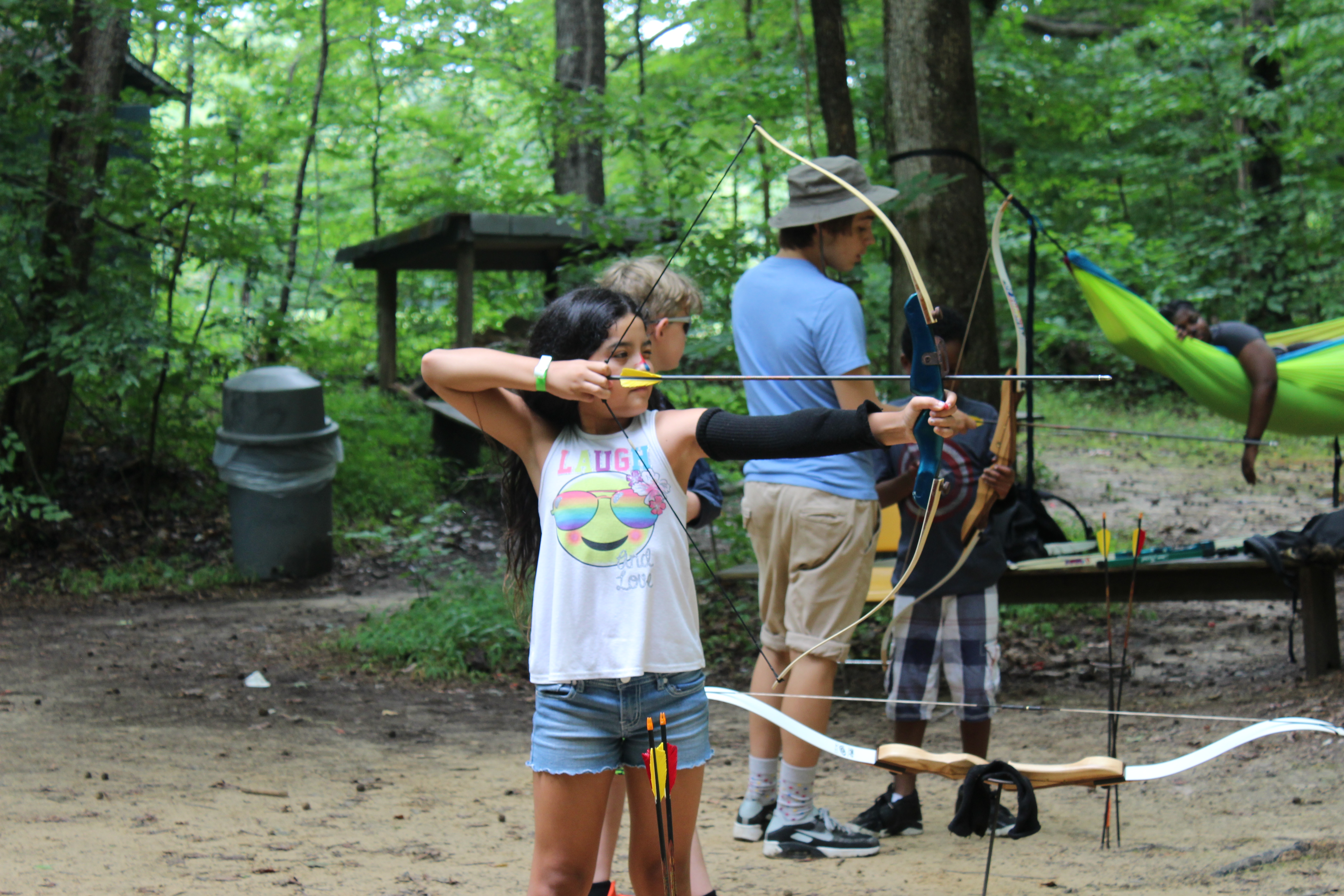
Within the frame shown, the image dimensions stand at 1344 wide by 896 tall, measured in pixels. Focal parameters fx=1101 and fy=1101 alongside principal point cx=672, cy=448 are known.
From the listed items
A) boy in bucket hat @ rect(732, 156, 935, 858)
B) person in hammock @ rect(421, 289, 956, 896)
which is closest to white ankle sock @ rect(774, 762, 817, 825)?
boy in bucket hat @ rect(732, 156, 935, 858)

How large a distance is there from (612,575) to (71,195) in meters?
5.46

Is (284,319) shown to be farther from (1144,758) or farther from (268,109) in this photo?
(268,109)

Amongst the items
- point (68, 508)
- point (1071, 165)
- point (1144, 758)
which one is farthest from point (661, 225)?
point (1071, 165)

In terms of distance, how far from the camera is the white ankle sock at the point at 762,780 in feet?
8.96

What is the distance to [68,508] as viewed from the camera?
21.4ft

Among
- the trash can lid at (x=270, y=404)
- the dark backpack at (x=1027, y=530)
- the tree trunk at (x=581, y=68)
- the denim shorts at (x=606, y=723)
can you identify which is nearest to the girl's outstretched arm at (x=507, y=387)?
the denim shorts at (x=606, y=723)

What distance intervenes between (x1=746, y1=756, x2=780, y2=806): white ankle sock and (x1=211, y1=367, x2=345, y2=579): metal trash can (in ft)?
13.5

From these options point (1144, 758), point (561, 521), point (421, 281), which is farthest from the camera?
point (421, 281)

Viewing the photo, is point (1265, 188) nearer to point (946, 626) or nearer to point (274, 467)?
point (274, 467)

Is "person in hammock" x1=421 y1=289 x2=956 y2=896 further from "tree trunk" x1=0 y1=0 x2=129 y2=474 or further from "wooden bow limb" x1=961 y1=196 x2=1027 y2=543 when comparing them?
"tree trunk" x1=0 y1=0 x2=129 y2=474

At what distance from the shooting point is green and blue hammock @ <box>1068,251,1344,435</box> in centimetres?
427

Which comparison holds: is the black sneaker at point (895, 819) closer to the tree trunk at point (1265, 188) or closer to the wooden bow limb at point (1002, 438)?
the wooden bow limb at point (1002, 438)

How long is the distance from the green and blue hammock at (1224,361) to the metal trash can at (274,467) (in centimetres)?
408

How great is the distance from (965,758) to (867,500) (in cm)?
96
